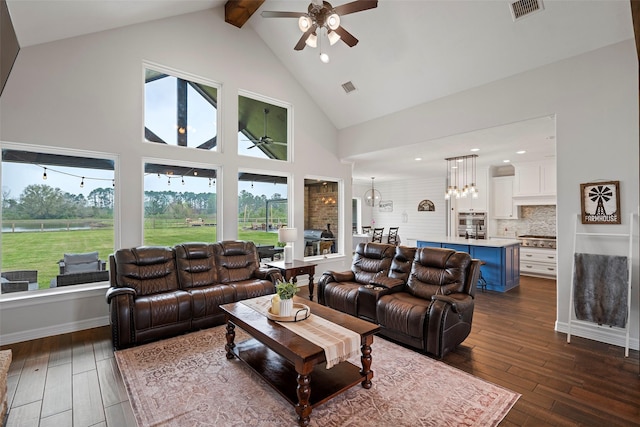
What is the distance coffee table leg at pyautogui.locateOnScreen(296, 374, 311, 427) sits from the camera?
81.7 inches

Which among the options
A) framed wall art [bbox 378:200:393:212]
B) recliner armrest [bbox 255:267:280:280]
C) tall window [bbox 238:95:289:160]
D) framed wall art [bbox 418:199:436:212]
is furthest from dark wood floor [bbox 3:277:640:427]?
framed wall art [bbox 378:200:393:212]

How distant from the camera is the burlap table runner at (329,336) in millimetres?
2201

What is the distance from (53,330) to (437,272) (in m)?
4.73

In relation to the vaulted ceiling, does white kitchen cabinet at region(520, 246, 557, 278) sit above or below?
below

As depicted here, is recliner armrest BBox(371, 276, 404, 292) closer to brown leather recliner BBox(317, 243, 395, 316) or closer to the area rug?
brown leather recliner BBox(317, 243, 395, 316)

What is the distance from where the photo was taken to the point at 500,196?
7.96 m

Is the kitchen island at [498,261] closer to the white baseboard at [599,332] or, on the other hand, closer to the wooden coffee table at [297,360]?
the white baseboard at [599,332]

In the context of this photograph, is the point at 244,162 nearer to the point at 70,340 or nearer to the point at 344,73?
the point at 344,73

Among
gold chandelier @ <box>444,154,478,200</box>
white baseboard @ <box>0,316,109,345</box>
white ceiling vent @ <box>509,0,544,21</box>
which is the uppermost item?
white ceiling vent @ <box>509,0,544,21</box>

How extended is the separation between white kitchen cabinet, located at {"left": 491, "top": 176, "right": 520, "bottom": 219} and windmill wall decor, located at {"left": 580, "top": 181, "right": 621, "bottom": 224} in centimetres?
440

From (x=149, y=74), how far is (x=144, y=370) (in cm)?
414

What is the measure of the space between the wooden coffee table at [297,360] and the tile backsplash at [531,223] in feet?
23.0

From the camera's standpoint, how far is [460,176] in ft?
28.2

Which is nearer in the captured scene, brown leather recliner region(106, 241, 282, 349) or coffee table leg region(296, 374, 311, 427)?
coffee table leg region(296, 374, 311, 427)
